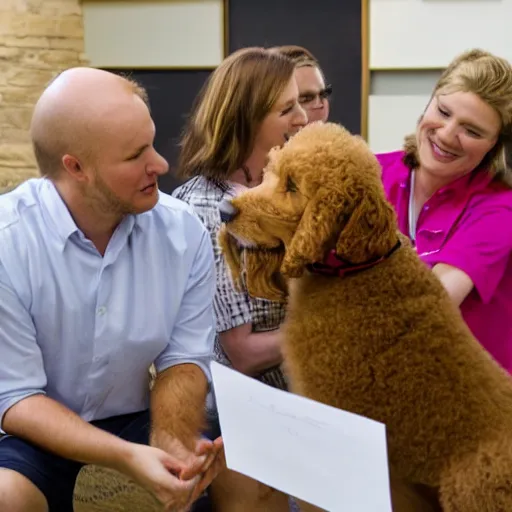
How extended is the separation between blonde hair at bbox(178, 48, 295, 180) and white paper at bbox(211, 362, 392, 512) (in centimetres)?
79

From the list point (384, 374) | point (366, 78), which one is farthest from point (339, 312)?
point (366, 78)

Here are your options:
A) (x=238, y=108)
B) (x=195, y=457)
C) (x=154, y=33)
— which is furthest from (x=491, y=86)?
(x=154, y=33)

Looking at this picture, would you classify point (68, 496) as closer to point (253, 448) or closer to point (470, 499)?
point (253, 448)

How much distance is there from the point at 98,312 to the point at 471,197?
81cm

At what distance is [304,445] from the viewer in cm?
92

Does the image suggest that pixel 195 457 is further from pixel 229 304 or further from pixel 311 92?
pixel 311 92

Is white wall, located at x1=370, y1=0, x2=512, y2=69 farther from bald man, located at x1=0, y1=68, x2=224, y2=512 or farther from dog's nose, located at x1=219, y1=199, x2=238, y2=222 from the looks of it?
dog's nose, located at x1=219, y1=199, x2=238, y2=222

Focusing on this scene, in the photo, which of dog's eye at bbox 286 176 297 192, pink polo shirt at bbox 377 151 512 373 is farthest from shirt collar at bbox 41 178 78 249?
pink polo shirt at bbox 377 151 512 373

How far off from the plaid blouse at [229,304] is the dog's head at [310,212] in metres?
0.47

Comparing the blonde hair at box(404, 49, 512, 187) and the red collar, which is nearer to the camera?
Answer: the red collar

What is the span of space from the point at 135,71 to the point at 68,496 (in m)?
2.15

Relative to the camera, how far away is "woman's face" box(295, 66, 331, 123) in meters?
2.00

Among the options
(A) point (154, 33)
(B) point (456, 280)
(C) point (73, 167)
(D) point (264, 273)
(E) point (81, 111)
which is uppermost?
(A) point (154, 33)

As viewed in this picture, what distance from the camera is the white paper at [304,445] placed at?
2.83ft
